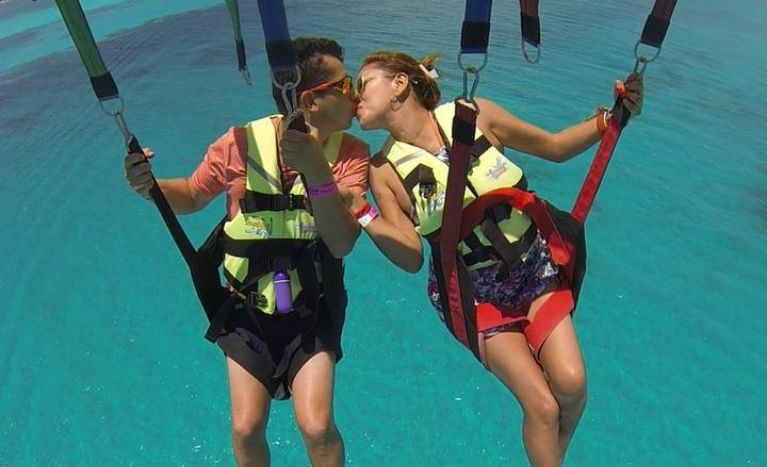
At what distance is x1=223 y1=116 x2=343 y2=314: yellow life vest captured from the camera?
2.71m

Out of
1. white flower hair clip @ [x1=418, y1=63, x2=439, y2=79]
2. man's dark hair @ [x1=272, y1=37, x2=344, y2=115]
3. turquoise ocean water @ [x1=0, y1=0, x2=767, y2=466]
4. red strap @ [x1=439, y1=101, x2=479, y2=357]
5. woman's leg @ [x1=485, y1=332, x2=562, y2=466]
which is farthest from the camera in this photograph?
turquoise ocean water @ [x1=0, y1=0, x2=767, y2=466]

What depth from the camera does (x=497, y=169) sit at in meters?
2.75

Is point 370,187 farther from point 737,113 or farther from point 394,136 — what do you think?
point 737,113

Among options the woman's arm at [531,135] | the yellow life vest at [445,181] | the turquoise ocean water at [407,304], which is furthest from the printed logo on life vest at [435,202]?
the turquoise ocean water at [407,304]

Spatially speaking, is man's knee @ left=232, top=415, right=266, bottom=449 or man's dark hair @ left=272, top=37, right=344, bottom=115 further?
man's knee @ left=232, top=415, right=266, bottom=449

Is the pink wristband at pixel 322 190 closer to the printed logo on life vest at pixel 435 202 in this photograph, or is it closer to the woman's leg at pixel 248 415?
the printed logo on life vest at pixel 435 202

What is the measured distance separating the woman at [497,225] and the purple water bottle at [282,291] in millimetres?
487

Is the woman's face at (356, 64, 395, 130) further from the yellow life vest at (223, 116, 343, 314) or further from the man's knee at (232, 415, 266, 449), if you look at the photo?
the man's knee at (232, 415, 266, 449)

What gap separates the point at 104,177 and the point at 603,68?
22.5 ft

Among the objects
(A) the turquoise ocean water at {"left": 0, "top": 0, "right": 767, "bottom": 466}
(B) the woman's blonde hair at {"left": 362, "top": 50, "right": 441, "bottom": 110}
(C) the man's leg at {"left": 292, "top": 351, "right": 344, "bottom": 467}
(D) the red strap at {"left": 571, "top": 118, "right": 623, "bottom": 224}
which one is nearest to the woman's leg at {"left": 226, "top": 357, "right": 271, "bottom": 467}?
(C) the man's leg at {"left": 292, "top": 351, "right": 344, "bottom": 467}

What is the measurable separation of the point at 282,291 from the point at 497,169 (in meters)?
1.03

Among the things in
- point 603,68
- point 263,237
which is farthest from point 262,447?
point 603,68

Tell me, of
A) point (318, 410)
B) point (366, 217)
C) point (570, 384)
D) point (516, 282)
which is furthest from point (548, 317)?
point (318, 410)

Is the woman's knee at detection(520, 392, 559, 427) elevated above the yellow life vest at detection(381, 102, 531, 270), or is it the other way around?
the yellow life vest at detection(381, 102, 531, 270)
